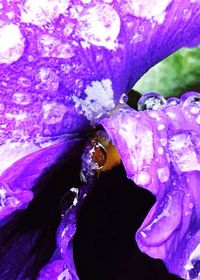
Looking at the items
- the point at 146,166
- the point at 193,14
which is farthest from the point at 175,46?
the point at 146,166

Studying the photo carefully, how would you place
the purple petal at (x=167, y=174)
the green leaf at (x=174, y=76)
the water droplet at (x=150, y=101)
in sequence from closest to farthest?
the purple petal at (x=167, y=174), the water droplet at (x=150, y=101), the green leaf at (x=174, y=76)

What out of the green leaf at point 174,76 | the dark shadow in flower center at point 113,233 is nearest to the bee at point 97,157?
the dark shadow in flower center at point 113,233

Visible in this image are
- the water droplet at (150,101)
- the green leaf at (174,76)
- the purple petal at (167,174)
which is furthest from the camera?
the green leaf at (174,76)

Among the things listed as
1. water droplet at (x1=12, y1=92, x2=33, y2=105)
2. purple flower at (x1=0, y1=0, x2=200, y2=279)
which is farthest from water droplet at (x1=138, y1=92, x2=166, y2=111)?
water droplet at (x1=12, y1=92, x2=33, y2=105)

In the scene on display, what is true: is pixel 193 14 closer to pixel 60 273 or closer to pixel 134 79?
pixel 134 79

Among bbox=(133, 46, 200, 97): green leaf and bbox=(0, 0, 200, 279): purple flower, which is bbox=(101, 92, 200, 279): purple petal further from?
bbox=(133, 46, 200, 97): green leaf

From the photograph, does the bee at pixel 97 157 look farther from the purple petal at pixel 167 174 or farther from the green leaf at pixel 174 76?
the green leaf at pixel 174 76

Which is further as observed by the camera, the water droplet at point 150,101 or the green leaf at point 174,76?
the green leaf at point 174,76

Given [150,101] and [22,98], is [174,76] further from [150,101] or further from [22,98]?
[22,98]

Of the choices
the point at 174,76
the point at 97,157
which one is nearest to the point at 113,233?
the point at 97,157
